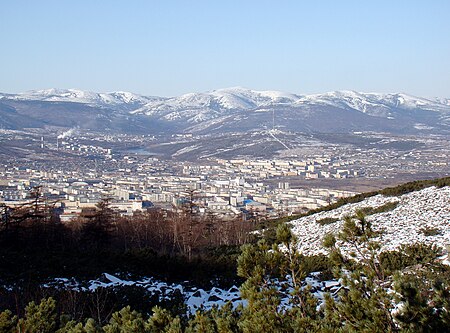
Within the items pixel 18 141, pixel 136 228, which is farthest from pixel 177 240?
pixel 18 141

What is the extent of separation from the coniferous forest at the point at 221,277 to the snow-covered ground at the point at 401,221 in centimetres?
79

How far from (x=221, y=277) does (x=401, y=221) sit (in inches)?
238

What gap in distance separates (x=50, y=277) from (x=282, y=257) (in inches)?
301

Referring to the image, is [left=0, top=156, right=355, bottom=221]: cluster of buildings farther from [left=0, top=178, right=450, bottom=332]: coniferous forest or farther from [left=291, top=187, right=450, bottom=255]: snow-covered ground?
[left=291, top=187, right=450, bottom=255]: snow-covered ground

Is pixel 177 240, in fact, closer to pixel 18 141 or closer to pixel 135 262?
pixel 135 262

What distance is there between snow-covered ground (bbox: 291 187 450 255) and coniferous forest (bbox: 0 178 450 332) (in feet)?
2.59

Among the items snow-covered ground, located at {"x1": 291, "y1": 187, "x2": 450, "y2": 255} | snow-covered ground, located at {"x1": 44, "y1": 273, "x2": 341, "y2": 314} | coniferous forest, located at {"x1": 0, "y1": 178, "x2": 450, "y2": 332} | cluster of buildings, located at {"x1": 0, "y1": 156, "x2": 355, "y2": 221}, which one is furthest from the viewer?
cluster of buildings, located at {"x1": 0, "y1": 156, "x2": 355, "y2": 221}

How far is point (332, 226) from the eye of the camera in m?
15.5

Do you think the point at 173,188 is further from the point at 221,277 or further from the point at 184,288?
the point at 184,288

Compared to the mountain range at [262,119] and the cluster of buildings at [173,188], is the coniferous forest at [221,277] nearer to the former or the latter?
the cluster of buildings at [173,188]

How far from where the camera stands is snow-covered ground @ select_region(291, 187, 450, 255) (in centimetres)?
1245

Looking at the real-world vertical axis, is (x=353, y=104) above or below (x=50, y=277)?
above

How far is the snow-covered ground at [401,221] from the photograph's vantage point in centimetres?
1245

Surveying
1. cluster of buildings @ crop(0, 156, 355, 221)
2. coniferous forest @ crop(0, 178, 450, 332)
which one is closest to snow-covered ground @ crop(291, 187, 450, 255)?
coniferous forest @ crop(0, 178, 450, 332)
